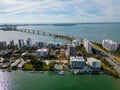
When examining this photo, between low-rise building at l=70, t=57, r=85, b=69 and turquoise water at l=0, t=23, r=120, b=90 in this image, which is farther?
low-rise building at l=70, t=57, r=85, b=69

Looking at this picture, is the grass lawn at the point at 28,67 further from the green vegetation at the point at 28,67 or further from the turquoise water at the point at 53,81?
the turquoise water at the point at 53,81

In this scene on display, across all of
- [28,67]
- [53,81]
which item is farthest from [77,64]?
[28,67]

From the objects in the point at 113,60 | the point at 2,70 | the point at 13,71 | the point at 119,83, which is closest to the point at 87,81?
the point at 119,83

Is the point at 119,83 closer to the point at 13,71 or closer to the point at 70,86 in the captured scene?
the point at 70,86

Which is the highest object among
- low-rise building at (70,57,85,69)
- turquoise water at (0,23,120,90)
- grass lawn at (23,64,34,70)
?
low-rise building at (70,57,85,69)

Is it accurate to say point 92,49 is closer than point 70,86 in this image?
No

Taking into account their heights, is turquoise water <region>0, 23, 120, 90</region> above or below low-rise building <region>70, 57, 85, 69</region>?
below

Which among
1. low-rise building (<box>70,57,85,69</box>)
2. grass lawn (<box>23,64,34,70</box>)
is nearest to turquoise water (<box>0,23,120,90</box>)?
grass lawn (<box>23,64,34,70</box>)

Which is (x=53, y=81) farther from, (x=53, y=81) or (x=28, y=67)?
(x=28, y=67)

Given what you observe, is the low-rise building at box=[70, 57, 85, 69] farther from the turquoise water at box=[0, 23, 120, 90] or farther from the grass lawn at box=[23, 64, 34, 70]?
the grass lawn at box=[23, 64, 34, 70]
